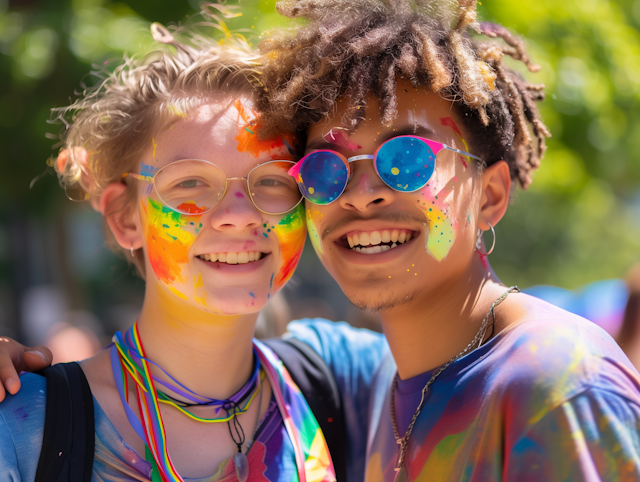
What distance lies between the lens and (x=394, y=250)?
2.07 metres

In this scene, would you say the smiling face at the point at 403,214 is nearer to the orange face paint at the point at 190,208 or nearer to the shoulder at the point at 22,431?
the orange face paint at the point at 190,208

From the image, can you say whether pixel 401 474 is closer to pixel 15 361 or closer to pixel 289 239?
pixel 289 239

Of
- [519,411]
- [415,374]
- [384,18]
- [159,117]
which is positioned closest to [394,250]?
[415,374]

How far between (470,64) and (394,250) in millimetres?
749

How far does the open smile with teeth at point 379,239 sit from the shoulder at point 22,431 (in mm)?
1282

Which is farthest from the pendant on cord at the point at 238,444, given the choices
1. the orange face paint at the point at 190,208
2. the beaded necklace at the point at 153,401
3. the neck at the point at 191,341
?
the orange face paint at the point at 190,208

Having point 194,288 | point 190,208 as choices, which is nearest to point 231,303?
point 194,288

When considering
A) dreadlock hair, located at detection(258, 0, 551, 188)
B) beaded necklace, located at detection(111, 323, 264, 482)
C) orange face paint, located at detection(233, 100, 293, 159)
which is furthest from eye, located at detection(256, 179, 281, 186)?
beaded necklace, located at detection(111, 323, 264, 482)

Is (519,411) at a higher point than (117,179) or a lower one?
lower

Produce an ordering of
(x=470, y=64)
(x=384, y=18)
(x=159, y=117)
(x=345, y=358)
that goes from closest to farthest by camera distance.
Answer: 1. (x=470, y=64)
2. (x=384, y=18)
3. (x=159, y=117)
4. (x=345, y=358)

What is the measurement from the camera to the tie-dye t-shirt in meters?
1.79

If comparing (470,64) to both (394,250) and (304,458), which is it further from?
(304,458)

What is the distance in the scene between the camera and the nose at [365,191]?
2.03 m

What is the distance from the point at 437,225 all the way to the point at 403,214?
142 millimetres
